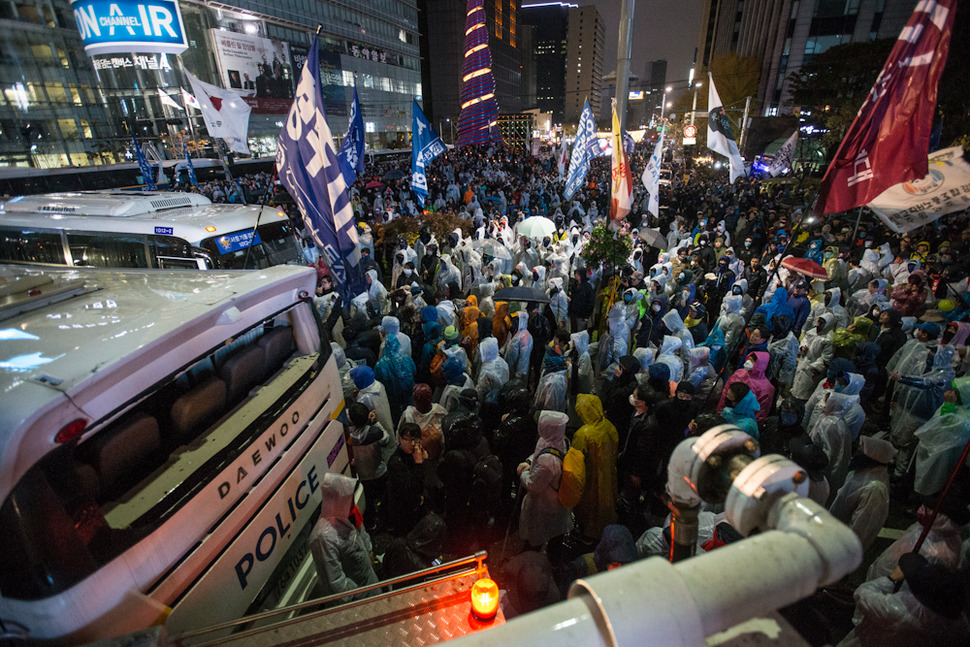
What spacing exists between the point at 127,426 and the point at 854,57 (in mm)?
37802

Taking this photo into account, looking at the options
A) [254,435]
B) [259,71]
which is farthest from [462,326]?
[259,71]

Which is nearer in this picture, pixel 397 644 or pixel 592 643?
pixel 592 643

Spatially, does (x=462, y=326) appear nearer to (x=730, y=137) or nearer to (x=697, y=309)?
(x=697, y=309)

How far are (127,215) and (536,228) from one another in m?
8.56

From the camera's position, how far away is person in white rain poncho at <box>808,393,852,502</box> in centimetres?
438

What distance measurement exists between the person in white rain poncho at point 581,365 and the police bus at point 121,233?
470 centimetres

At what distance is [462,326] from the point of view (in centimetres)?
717

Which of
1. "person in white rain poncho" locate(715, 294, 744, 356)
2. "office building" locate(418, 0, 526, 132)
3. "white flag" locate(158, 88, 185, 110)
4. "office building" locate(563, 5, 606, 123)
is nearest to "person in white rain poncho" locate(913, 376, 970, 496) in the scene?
"person in white rain poncho" locate(715, 294, 744, 356)

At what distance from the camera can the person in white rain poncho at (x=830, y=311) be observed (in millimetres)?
6844

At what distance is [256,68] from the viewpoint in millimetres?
37656

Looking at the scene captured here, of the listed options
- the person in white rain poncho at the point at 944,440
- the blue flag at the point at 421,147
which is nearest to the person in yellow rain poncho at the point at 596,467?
the person in white rain poncho at the point at 944,440

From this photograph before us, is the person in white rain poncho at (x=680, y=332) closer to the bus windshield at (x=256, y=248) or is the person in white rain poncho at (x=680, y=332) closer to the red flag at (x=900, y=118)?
the red flag at (x=900, y=118)

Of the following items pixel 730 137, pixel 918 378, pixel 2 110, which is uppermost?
pixel 2 110

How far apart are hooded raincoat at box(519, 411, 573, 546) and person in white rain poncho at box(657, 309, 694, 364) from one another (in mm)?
3050
